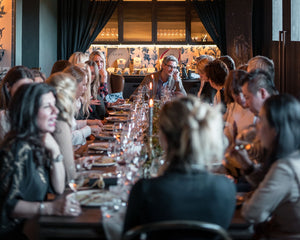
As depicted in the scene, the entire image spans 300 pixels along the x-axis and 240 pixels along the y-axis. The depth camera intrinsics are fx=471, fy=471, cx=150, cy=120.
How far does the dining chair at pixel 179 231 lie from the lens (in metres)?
1.42

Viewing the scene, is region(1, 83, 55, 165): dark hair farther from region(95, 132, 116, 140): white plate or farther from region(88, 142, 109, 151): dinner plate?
region(95, 132, 116, 140): white plate

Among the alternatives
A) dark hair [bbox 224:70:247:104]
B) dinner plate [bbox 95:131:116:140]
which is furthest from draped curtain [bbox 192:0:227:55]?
dark hair [bbox 224:70:247:104]

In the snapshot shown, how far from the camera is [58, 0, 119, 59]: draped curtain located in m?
10.8

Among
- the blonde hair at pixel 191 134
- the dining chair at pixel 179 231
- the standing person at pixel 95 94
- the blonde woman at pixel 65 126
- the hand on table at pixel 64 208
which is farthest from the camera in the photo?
the standing person at pixel 95 94

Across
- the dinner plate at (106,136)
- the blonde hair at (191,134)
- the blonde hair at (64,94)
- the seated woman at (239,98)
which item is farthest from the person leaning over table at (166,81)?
the blonde hair at (191,134)

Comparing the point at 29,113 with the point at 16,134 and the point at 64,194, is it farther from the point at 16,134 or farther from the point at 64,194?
the point at 64,194

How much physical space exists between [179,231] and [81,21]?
32.0ft

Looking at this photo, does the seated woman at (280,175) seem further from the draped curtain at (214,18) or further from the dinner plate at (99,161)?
the draped curtain at (214,18)

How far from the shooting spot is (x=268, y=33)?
31.7 feet

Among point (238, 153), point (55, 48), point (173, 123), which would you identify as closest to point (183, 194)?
point (173, 123)

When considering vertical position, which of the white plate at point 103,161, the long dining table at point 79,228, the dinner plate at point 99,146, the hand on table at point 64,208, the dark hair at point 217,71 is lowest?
the long dining table at point 79,228

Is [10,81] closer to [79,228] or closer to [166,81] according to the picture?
[79,228]

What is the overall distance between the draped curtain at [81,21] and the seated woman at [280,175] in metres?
9.09

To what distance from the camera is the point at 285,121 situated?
198cm
